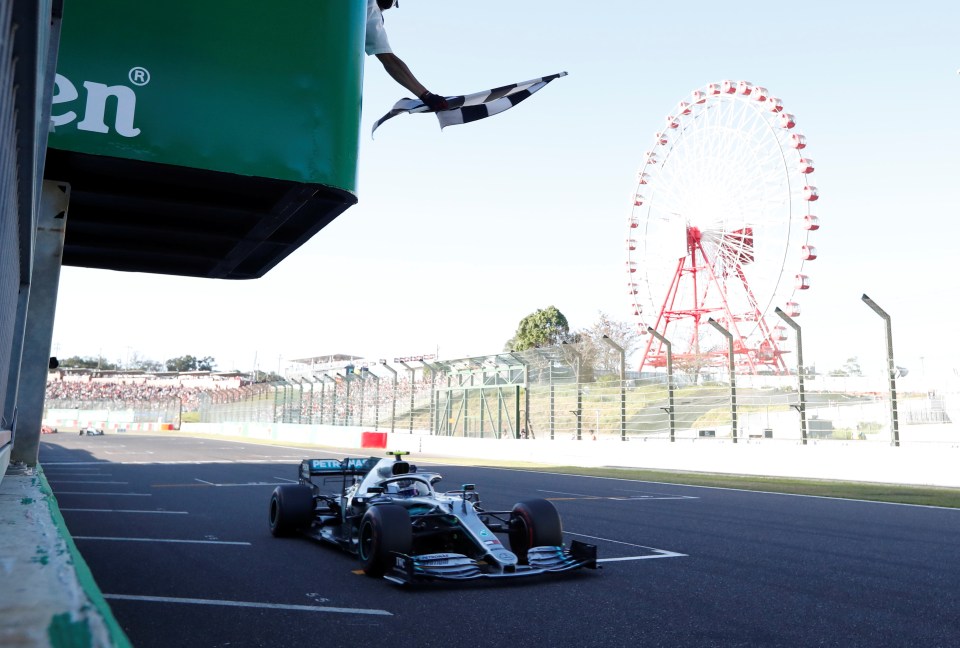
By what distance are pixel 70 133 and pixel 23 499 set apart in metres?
3.35

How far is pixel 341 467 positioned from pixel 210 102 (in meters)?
4.44

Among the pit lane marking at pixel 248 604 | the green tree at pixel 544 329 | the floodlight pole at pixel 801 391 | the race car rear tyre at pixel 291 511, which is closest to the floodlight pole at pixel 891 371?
the floodlight pole at pixel 801 391

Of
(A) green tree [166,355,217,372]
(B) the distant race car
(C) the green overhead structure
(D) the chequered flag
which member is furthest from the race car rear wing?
(A) green tree [166,355,217,372]

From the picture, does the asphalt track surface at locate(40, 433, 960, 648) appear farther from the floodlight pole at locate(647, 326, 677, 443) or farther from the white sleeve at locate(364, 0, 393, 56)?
the floodlight pole at locate(647, 326, 677, 443)

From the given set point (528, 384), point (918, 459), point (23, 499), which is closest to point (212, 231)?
point (23, 499)

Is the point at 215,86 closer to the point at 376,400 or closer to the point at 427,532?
the point at 427,532

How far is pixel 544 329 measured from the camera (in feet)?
212

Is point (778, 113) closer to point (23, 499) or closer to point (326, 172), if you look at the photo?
point (326, 172)

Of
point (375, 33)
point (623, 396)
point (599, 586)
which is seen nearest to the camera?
point (599, 586)

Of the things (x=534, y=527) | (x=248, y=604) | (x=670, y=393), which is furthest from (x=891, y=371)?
(x=248, y=604)

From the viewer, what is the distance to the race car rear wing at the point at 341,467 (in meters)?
8.81

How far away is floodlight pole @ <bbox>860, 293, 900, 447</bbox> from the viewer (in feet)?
51.1

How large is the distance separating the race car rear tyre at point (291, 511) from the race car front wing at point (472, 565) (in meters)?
2.52

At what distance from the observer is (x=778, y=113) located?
3269 cm
